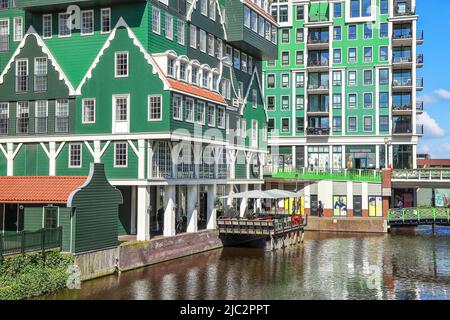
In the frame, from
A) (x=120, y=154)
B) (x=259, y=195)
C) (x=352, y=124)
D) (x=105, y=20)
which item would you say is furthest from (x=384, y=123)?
(x=105, y=20)

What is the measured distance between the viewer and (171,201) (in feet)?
143

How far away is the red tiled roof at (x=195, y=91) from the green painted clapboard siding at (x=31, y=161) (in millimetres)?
11239

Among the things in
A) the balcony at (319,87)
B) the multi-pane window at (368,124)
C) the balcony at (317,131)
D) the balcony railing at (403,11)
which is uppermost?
the balcony railing at (403,11)

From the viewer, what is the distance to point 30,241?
3031cm

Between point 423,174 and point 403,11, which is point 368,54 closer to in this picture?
point 403,11

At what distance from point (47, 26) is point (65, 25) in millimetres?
1613

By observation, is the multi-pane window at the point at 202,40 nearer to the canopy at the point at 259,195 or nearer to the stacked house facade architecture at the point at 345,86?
the canopy at the point at 259,195

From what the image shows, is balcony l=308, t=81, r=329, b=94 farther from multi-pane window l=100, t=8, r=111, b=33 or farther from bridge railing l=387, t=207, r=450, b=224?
multi-pane window l=100, t=8, r=111, b=33

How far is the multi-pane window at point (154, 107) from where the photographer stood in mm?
41375

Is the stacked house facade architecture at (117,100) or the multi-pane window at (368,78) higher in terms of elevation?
the multi-pane window at (368,78)

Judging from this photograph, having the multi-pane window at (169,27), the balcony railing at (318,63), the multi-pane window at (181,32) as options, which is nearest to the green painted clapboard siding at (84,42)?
the multi-pane window at (169,27)

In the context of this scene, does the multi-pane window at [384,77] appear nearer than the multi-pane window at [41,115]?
No
